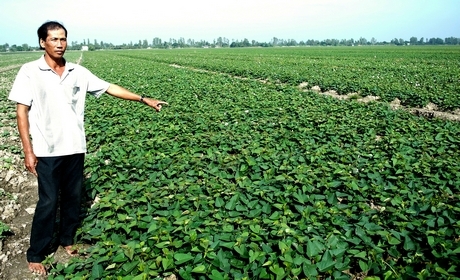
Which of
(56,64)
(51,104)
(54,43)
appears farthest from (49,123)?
(54,43)

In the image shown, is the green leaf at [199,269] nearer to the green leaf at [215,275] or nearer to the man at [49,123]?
the green leaf at [215,275]

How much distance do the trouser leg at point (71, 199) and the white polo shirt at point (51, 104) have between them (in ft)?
0.64

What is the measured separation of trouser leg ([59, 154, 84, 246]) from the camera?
2.99 metres

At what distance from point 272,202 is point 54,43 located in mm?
2438

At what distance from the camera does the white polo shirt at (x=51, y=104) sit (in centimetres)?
259

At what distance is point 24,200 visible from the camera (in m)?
4.36

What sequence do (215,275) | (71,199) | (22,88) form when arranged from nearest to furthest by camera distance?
(215,275), (22,88), (71,199)

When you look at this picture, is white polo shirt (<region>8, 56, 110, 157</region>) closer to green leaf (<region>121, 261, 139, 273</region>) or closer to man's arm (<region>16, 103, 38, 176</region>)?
man's arm (<region>16, 103, 38, 176</region>)

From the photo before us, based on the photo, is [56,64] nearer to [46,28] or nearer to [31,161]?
[46,28]

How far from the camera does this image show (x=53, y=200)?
283cm

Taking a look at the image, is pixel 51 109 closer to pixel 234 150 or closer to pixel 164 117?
pixel 234 150

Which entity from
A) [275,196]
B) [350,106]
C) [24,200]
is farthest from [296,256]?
[350,106]

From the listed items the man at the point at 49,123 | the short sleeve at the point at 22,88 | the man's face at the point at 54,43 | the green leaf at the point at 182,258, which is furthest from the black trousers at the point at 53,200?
the green leaf at the point at 182,258

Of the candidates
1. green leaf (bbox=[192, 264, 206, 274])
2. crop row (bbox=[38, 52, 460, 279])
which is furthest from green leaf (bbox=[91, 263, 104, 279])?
green leaf (bbox=[192, 264, 206, 274])
